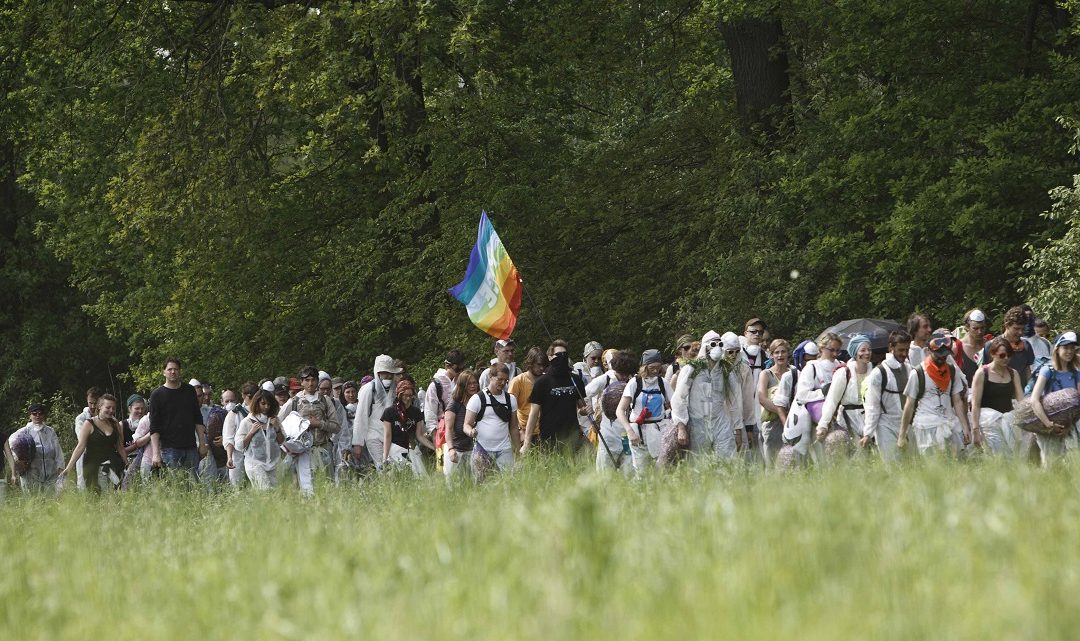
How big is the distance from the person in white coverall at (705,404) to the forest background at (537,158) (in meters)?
8.26

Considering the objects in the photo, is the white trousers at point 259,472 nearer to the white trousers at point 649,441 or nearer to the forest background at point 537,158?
the white trousers at point 649,441

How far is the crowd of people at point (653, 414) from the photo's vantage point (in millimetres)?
13438

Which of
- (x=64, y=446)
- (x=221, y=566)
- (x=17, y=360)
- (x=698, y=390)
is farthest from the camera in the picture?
(x=17, y=360)

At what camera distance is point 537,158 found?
28984 millimetres

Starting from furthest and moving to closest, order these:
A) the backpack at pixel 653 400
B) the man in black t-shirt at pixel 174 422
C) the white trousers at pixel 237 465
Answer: the white trousers at pixel 237 465 < the man in black t-shirt at pixel 174 422 < the backpack at pixel 653 400

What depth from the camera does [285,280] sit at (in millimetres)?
30812

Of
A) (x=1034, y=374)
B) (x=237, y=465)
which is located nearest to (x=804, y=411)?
(x=1034, y=374)

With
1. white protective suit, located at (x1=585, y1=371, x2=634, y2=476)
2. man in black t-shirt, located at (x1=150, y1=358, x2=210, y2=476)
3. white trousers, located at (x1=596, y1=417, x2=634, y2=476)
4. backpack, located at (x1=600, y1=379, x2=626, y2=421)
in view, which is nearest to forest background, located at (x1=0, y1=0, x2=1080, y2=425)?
white protective suit, located at (x1=585, y1=371, x2=634, y2=476)

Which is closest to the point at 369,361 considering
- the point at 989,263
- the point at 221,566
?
the point at 989,263

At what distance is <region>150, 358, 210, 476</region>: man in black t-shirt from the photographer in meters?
17.0

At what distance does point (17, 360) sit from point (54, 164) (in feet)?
54.2

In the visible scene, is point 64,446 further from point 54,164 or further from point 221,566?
point 221,566

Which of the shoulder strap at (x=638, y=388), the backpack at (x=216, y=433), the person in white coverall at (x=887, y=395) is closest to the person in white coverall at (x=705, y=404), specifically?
the shoulder strap at (x=638, y=388)

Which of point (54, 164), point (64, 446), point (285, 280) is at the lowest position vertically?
point (64, 446)
